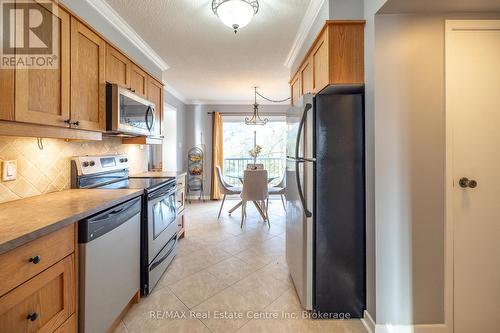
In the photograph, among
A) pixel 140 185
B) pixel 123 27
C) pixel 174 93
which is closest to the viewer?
pixel 140 185

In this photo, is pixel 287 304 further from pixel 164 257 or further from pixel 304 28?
pixel 304 28

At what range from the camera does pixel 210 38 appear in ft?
8.30

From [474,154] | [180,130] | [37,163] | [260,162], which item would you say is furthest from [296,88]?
[260,162]

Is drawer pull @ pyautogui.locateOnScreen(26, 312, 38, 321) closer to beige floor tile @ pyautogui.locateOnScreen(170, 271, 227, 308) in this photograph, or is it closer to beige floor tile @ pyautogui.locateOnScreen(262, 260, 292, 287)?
beige floor tile @ pyautogui.locateOnScreen(170, 271, 227, 308)

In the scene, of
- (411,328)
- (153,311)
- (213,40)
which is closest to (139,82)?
(213,40)

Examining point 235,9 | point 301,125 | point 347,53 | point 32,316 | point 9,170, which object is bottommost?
point 32,316

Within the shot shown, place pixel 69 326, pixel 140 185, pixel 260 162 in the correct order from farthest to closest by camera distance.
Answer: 1. pixel 260 162
2. pixel 140 185
3. pixel 69 326

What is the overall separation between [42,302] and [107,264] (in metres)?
0.39

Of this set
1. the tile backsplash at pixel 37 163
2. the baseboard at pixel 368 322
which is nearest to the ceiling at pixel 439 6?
the baseboard at pixel 368 322

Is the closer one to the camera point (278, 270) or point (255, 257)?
point (278, 270)

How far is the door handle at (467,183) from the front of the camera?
1.44 meters

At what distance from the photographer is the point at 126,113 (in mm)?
2137

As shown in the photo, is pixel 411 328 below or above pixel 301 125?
below

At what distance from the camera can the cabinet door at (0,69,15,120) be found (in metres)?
1.13
